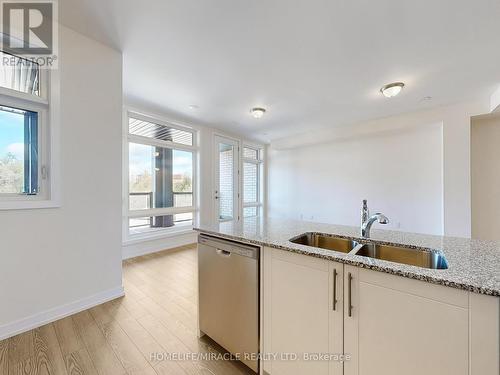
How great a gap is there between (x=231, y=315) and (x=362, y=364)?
82 centimetres

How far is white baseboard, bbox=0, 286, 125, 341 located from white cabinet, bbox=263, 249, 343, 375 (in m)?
1.82

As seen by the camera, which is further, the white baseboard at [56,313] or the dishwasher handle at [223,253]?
the white baseboard at [56,313]

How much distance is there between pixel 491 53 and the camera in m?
2.27

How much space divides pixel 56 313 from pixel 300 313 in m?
2.17

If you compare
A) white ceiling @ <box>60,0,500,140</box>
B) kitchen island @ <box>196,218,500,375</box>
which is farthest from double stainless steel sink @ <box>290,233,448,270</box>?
white ceiling @ <box>60,0,500,140</box>

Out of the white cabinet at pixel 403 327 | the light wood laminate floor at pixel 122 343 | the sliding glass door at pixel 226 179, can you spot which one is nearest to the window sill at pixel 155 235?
the sliding glass door at pixel 226 179

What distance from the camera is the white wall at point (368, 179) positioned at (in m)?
4.17

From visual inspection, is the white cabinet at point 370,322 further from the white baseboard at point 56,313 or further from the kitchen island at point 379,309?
the white baseboard at point 56,313

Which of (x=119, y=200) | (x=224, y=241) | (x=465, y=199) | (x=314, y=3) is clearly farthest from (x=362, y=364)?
(x=465, y=199)

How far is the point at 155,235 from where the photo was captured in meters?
4.09

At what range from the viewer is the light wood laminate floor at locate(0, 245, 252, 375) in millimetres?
1450

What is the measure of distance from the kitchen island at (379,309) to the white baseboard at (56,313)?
5.61ft

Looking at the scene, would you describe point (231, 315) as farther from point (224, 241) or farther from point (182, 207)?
point (182, 207)

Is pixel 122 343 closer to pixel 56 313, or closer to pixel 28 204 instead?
pixel 56 313
